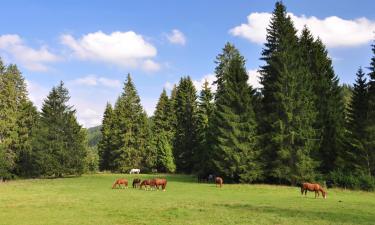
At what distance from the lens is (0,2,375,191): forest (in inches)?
1761

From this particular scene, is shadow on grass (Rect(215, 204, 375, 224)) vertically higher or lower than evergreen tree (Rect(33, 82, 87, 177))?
lower

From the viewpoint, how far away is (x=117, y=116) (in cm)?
8638

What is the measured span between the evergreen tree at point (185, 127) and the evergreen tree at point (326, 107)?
27.8 metres

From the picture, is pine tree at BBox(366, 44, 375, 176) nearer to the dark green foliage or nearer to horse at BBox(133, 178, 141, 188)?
horse at BBox(133, 178, 141, 188)

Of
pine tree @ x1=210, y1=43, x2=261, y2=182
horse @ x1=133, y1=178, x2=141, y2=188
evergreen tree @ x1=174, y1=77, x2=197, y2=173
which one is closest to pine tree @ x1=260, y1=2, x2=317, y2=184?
pine tree @ x1=210, y1=43, x2=261, y2=182

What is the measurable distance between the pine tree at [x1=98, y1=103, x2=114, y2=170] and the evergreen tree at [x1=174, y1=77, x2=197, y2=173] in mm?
15459

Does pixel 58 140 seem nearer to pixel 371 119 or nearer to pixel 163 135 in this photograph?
pixel 163 135

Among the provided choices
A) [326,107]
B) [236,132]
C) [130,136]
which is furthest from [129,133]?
[326,107]

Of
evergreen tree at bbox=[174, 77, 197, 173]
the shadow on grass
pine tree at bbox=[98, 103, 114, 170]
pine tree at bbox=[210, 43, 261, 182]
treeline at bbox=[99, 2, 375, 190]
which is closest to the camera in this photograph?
the shadow on grass

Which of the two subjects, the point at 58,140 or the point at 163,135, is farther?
the point at 163,135

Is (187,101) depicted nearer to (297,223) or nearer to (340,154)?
(340,154)

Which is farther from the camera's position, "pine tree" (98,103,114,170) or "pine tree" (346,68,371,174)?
"pine tree" (98,103,114,170)

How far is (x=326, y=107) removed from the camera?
4916cm

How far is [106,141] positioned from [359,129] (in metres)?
57.2
